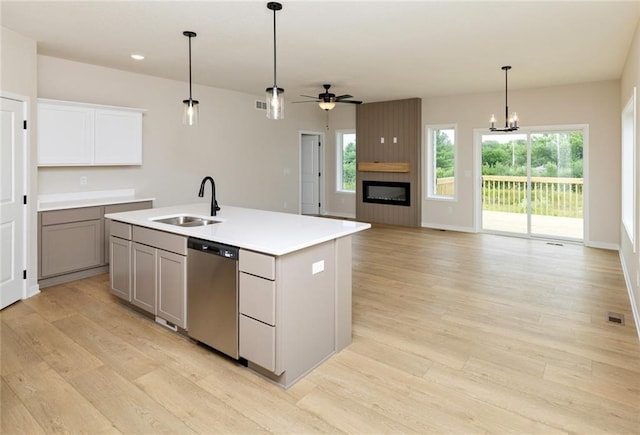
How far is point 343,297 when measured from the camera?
9.73 ft

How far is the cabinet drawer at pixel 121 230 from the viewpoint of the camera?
3590 mm

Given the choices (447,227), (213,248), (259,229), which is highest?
(259,229)

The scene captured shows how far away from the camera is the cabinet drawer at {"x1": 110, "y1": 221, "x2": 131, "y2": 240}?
11.8ft

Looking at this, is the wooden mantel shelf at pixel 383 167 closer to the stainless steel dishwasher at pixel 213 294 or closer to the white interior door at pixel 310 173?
the white interior door at pixel 310 173

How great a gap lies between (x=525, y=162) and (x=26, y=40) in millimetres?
7564

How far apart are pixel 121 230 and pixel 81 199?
1.97 metres

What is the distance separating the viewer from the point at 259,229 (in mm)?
3012

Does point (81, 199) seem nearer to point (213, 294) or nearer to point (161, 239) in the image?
point (161, 239)

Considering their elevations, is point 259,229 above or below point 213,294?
above

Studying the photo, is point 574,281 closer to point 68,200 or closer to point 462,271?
point 462,271

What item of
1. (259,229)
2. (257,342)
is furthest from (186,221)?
(257,342)

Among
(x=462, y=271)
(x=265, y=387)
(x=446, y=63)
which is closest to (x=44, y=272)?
(x=265, y=387)

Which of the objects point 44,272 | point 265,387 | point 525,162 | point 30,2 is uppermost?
point 30,2

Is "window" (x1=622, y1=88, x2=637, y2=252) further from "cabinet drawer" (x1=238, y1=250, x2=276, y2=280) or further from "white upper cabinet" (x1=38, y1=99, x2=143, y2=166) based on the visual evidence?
"white upper cabinet" (x1=38, y1=99, x2=143, y2=166)
